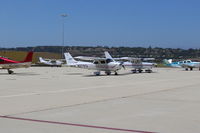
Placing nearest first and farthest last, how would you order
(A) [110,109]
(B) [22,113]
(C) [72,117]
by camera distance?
(C) [72,117], (B) [22,113], (A) [110,109]

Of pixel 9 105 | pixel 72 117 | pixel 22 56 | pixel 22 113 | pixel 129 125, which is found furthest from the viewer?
pixel 22 56

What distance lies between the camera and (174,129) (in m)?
8.70

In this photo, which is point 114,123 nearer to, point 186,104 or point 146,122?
point 146,122

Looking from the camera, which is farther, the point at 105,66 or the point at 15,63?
the point at 15,63

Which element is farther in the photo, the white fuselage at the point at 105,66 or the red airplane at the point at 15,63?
the red airplane at the point at 15,63

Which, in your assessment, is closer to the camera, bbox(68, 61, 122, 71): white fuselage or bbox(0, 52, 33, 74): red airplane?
bbox(68, 61, 122, 71): white fuselage

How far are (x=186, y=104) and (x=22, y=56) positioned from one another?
8373 cm

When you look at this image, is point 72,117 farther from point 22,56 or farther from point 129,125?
point 22,56

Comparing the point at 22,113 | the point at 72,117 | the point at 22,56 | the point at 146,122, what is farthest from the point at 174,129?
the point at 22,56

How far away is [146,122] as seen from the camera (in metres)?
9.64

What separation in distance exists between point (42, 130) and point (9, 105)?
5057 mm

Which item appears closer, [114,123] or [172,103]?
[114,123]

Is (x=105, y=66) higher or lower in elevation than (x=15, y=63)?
lower

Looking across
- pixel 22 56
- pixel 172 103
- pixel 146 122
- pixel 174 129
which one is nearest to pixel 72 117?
pixel 146 122
